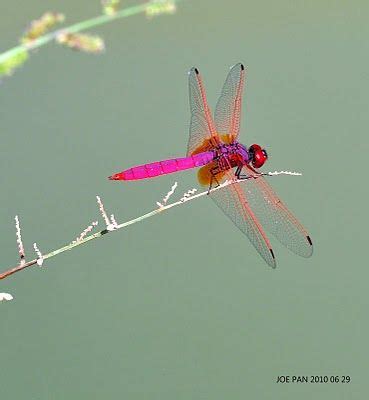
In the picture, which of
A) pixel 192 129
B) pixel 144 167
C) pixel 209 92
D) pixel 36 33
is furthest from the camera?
pixel 209 92

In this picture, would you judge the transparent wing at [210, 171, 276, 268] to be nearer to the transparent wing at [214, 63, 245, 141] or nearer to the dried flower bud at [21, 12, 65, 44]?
the transparent wing at [214, 63, 245, 141]

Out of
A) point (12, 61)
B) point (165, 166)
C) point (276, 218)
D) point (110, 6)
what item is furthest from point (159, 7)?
point (276, 218)

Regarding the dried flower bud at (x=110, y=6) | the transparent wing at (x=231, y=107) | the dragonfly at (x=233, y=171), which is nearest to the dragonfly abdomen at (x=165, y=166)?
the dragonfly at (x=233, y=171)

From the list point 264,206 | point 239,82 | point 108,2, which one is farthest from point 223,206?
point 108,2

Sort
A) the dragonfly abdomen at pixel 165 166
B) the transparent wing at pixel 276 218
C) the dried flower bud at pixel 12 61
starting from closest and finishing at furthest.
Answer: the dried flower bud at pixel 12 61 → the dragonfly abdomen at pixel 165 166 → the transparent wing at pixel 276 218

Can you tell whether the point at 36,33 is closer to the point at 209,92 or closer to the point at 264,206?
the point at 264,206

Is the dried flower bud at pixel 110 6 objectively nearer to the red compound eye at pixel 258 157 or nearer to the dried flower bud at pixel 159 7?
the dried flower bud at pixel 159 7

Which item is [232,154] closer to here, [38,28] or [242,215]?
[242,215]
